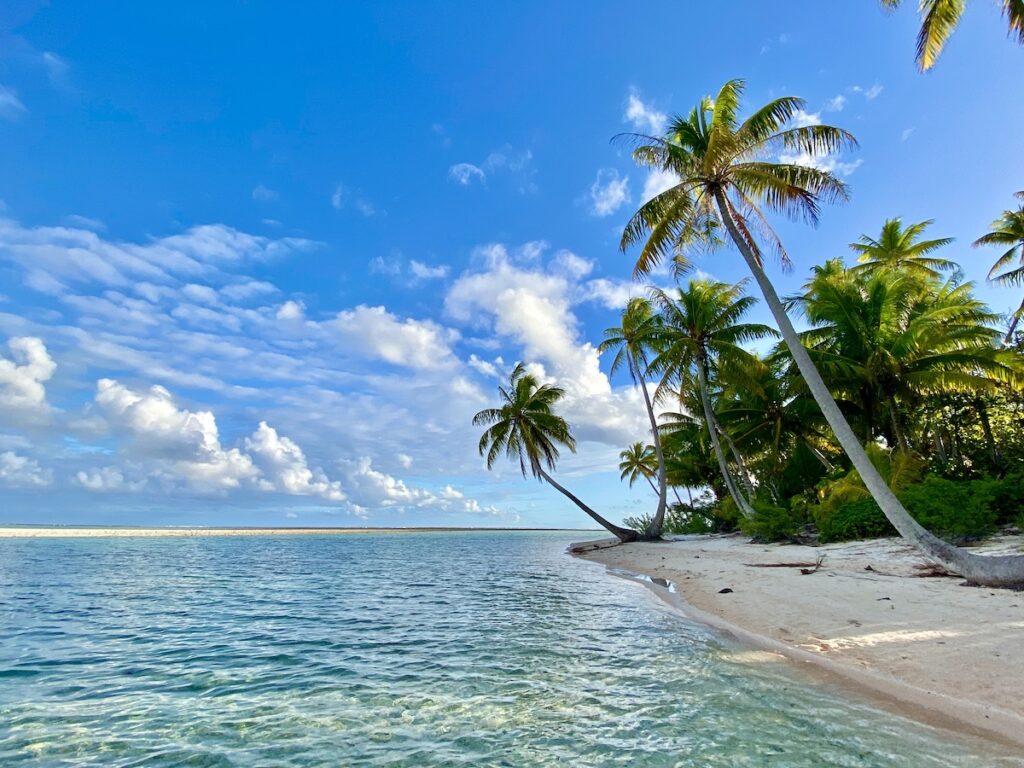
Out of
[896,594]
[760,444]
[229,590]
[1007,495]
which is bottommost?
[229,590]

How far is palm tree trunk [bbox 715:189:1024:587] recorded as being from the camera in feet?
26.2

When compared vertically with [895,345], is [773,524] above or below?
below

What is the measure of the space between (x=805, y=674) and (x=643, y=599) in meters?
6.02

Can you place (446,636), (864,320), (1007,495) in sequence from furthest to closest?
1. (864,320)
2. (1007,495)
3. (446,636)

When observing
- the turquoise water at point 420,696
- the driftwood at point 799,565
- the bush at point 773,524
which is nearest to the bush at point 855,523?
the bush at point 773,524

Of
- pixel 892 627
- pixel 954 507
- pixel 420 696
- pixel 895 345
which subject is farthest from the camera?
pixel 895 345

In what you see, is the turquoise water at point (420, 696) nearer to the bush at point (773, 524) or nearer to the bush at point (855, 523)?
the bush at point (855, 523)

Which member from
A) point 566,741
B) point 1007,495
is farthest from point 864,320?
point 566,741

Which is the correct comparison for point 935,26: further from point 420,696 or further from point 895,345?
point 420,696

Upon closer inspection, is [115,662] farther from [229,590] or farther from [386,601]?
[229,590]

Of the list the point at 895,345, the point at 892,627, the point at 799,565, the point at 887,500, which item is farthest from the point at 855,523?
the point at 892,627

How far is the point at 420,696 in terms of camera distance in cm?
527

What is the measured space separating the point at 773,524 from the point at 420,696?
1824 cm

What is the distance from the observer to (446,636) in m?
8.15
